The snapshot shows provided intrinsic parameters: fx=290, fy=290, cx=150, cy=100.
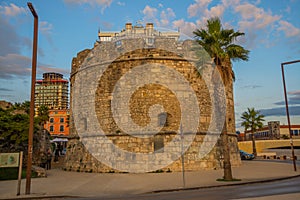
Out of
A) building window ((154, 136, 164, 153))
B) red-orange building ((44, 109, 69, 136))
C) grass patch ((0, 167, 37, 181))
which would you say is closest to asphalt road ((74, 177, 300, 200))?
building window ((154, 136, 164, 153))

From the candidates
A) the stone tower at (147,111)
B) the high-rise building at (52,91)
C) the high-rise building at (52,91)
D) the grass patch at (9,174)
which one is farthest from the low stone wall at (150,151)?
the high-rise building at (52,91)

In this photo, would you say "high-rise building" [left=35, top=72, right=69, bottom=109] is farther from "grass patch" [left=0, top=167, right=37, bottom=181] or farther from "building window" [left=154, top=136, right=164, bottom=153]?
"building window" [left=154, top=136, right=164, bottom=153]

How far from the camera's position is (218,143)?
56.9 feet

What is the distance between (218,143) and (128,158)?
5.46 meters

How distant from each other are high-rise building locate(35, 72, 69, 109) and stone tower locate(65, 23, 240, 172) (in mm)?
107207

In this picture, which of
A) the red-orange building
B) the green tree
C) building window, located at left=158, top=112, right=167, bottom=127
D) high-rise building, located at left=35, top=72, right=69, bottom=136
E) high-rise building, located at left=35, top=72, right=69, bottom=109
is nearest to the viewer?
building window, located at left=158, top=112, right=167, bottom=127

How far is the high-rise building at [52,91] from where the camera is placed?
123306 mm

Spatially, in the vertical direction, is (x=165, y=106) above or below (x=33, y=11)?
below

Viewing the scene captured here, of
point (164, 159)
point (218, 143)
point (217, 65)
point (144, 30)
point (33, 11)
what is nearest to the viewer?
point (33, 11)

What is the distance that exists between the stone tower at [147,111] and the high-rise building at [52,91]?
10721 centimetres

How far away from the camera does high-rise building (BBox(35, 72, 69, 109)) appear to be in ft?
405

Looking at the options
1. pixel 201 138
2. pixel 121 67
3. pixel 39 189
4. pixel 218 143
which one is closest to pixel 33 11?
pixel 39 189

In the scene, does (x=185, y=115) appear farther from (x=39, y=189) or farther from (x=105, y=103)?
(x=39, y=189)

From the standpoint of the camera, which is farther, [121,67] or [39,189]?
[121,67]
